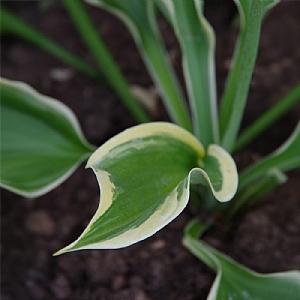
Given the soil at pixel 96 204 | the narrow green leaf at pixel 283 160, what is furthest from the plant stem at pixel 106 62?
the narrow green leaf at pixel 283 160

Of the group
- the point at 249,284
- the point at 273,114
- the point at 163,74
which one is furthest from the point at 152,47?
the point at 249,284

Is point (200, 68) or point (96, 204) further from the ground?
point (200, 68)

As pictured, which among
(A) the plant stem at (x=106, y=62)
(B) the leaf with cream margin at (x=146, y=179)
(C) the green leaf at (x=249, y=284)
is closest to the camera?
(B) the leaf with cream margin at (x=146, y=179)

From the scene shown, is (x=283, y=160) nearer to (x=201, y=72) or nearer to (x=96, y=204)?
(x=201, y=72)

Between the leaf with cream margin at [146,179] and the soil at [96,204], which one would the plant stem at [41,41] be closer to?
the soil at [96,204]

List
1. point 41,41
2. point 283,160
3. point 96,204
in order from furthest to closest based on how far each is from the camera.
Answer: point 41,41, point 96,204, point 283,160
